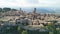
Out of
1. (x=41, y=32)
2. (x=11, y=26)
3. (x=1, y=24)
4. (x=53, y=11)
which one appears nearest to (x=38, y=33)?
(x=41, y=32)

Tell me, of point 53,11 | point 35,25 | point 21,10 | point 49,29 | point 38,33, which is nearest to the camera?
point 38,33

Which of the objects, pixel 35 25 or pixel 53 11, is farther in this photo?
pixel 53 11

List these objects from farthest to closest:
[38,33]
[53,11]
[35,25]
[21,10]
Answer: [21,10] → [53,11] → [35,25] → [38,33]

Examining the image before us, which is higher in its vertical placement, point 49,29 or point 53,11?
point 53,11

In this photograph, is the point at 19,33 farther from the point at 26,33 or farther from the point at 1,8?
the point at 1,8

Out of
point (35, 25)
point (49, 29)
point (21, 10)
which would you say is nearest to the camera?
point (49, 29)

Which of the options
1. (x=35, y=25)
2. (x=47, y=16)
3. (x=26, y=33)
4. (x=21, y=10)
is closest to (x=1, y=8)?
(x=21, y=10)

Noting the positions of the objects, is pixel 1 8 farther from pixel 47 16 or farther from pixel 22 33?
pixel 22 33

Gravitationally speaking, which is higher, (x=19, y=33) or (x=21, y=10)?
(x=21, y=10)

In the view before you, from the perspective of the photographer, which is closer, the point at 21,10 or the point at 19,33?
the point at 19,33
